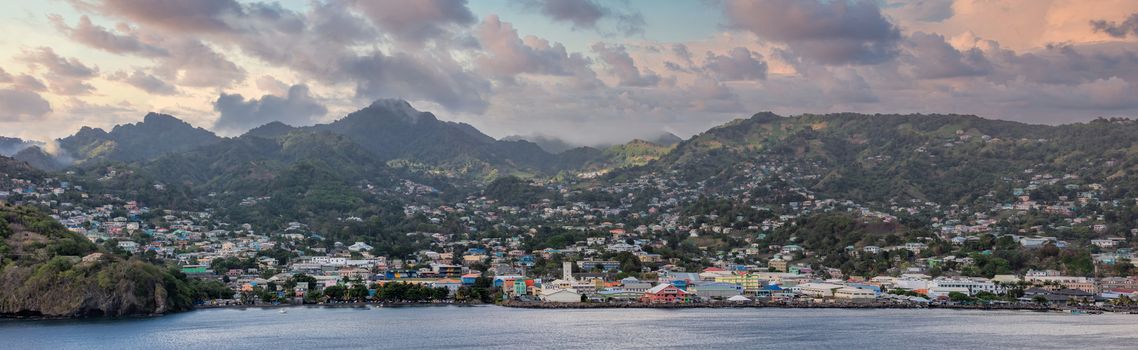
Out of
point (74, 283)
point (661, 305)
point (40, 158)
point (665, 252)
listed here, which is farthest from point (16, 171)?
point (661, 305)

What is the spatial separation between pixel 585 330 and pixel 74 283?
3259 centimetres

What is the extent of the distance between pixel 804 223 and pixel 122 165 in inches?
3575

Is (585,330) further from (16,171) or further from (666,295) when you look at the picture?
(16,171)

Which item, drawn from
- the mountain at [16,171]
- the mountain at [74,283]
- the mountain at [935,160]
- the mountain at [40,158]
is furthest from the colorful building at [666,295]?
the mountain at [40,158]

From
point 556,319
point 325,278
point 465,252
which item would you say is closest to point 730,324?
point 556,319

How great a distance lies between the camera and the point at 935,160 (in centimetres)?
17375

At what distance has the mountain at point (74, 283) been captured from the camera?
70.2 meters

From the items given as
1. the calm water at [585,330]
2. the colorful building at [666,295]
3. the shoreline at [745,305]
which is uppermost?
the colorful building at [666,295]

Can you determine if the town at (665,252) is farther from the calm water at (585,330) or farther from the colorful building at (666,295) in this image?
the calm water at (585,330)

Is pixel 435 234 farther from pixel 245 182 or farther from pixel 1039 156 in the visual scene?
pixel 1039 156

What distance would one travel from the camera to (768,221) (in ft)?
424

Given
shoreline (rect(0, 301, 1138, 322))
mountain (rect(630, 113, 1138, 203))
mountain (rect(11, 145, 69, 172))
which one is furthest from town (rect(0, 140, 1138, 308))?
mountain (rect(11, 145, 69, 172))

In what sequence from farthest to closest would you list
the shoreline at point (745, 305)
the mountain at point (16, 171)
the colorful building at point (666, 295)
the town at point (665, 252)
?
the mountain at point (16, 171) → the town at point (665, 252) → the colorful building at point (666, 295) → the shoreline at point (745, 305)

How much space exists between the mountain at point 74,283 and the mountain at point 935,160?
3924 inches
